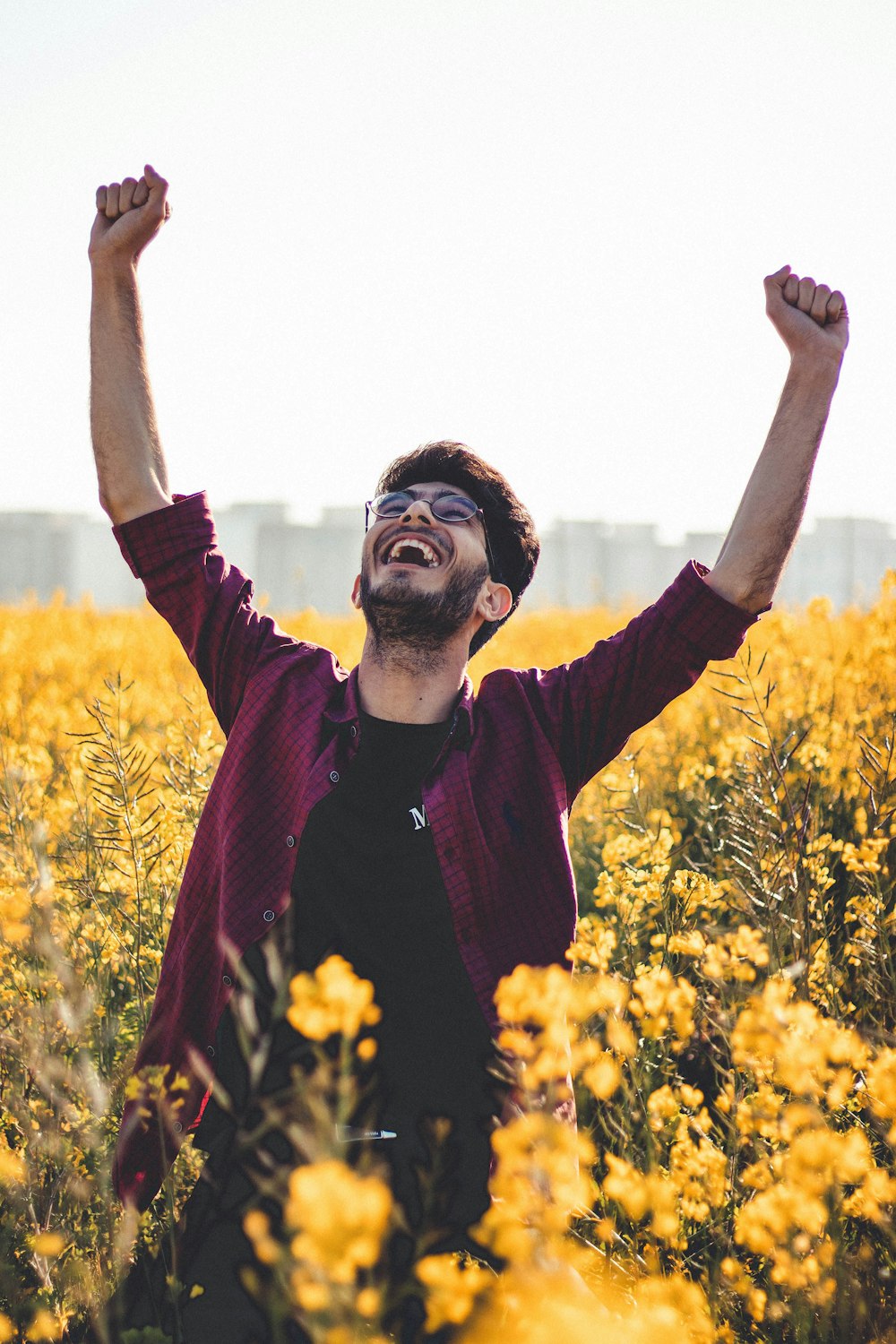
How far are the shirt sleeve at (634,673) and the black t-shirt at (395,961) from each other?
14.0 inches

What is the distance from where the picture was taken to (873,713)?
3.51 metres

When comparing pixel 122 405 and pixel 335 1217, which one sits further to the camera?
pixel 122 405

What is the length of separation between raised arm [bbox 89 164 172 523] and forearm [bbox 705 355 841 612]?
47.6 inches

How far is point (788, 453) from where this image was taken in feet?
6.55

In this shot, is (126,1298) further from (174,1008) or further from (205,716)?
(205,716)

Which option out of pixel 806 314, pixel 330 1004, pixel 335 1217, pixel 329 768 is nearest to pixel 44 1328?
pixel 330 1004

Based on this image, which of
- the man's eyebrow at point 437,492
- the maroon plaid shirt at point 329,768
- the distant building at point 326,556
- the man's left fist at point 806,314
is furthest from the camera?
the distant building at point 326,556

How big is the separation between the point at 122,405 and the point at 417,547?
694 millimetres

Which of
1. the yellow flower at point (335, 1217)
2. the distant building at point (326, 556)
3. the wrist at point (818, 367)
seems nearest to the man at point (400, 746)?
the wrist at point (818, 367)

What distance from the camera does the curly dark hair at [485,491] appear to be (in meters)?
2.40

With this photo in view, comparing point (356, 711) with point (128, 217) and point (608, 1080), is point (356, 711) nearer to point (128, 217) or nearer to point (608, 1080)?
point (128, 217)

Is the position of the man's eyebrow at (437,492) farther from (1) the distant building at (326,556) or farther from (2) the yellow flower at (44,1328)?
(1) the distant building at (326,556)

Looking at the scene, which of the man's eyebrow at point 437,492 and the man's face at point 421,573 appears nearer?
the man's face at point 421,573

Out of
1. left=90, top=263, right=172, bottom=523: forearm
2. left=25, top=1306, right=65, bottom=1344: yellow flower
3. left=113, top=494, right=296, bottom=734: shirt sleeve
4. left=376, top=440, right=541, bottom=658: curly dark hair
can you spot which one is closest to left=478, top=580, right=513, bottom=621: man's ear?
left=376, top=440, right=541, bottom=658: curly dark hair
